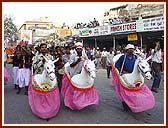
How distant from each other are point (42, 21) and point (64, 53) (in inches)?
2303

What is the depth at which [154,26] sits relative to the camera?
1708 cm

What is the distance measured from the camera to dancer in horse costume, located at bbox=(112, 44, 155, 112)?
6.04 m

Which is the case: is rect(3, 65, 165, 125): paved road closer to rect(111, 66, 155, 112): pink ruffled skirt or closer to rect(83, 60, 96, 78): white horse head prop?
rect(111, 66, 155, 112): pink ruffled skirt

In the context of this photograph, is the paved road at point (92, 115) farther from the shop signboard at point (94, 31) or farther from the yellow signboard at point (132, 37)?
the shop signboard at point (94, 31)

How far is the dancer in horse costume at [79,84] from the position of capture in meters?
6.34

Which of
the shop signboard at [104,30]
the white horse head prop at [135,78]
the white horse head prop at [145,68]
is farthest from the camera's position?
the shop signboard at [104,30]

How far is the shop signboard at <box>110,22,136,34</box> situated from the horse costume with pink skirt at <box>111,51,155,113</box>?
12702mm

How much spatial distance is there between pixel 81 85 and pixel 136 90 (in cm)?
114

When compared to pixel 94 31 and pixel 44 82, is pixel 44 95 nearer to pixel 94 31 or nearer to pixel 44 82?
pixel 44 82

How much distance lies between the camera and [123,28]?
19.6 m

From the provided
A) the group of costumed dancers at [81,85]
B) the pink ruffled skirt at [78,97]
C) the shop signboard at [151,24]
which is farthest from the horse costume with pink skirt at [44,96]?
the shop signboard at [151,24]

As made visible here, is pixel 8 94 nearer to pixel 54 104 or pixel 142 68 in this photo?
pixel 54 104

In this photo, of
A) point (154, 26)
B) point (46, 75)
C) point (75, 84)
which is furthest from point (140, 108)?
point (154, 26)

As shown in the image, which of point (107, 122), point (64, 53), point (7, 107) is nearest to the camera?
point (107, 122)
